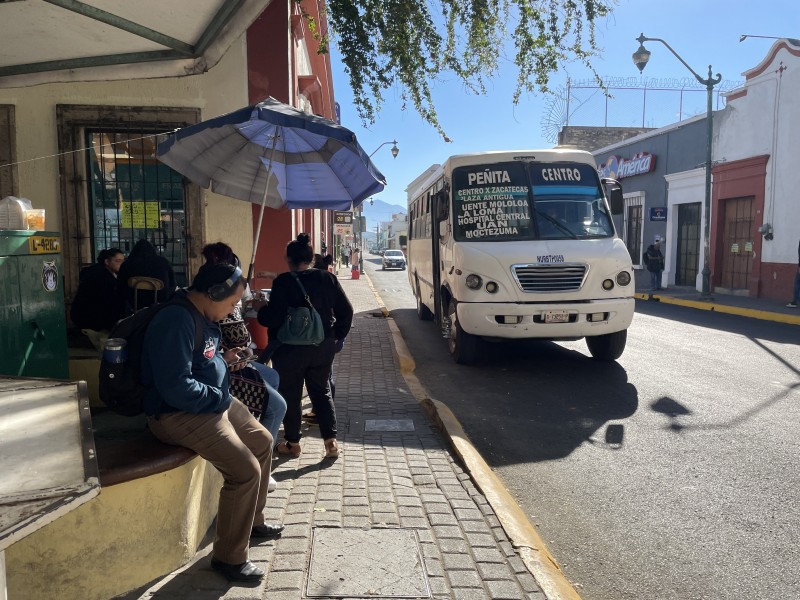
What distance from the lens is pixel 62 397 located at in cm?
328

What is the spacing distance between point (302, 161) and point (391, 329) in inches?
239

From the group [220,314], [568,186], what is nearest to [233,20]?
[220,314]

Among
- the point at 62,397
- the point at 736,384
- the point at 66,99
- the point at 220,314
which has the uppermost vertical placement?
the point at 66,99

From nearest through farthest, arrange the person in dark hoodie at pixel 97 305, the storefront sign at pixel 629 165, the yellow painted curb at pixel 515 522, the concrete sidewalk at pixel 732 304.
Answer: the yellow painted curb at pixel 515 522
the person in dark hoodie at pixel 97 305
the concrete sidewalk at pixel 732 304
the storefront sign at pixel 629 165

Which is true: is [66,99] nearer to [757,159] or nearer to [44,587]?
[44,587]

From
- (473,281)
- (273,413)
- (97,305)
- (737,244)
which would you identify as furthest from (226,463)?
(737,244)

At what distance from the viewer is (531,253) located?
7.95m

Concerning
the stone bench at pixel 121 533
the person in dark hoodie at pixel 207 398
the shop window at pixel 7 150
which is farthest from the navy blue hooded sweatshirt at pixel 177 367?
the shop window at pixel 7 150

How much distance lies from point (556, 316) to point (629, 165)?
22.0 meters

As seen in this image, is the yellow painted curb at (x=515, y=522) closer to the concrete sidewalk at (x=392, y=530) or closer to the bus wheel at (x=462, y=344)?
the concrete sidewalk at (x=392, y=530)

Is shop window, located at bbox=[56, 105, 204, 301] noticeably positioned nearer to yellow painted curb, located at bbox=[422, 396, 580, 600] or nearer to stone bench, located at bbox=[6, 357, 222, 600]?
yellow painted curb, located at bbox=[422, 396, 580, 600]

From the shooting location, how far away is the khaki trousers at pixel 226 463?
2.97 metres

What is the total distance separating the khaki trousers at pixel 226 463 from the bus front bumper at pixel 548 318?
515 centimetres

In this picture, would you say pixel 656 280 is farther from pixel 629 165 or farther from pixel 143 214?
pixel 143 214
